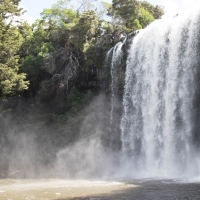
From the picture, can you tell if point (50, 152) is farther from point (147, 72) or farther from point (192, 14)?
point (192, 14)

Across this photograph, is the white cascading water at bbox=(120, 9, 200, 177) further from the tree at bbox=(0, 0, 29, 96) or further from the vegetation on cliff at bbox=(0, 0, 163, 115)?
the tree at bbox=(0, 0, 29, 96)

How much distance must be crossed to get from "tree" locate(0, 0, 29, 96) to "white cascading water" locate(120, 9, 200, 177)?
26.2 feet

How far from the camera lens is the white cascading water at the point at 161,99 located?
17.3m

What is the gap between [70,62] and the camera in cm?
2447

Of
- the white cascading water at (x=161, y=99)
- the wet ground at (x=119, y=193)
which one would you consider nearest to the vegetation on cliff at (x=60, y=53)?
the white cascading water at (x=161, y=99)

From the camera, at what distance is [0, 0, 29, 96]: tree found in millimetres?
21312

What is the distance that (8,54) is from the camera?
22109 millimetres

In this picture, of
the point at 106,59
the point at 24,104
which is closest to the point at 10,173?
the point at 24,104

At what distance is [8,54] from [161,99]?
11.3m

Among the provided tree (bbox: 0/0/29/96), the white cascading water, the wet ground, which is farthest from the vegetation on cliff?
the wet ground

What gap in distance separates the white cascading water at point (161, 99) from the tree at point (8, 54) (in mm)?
7978

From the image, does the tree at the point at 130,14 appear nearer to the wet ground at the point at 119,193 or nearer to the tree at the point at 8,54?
the tree at the point at 8,54

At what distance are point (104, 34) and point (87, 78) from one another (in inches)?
160

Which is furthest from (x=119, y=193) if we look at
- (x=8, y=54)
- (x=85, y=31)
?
(x=85, y=31)
